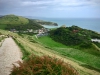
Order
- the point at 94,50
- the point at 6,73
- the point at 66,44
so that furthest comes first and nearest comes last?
the point at 66,44 < the point at 94,50 < the point at 6,73

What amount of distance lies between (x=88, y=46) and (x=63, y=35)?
37484 mm

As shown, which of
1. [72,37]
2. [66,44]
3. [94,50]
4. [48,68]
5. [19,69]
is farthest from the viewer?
[72,37]

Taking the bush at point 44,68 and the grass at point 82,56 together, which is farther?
the grass at point 82,56

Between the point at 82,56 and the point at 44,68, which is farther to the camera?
the point at 82,56

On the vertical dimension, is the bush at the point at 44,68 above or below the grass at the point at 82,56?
above

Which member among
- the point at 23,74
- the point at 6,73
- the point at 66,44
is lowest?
the point at 66,44

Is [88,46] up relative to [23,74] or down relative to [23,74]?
down

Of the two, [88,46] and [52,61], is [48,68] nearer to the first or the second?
[52,61]

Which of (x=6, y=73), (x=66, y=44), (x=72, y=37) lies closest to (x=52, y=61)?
(x=6, y=73)

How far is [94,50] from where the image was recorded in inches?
2061

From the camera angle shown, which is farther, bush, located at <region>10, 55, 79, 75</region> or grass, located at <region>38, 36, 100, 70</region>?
grass, located at <region>38, 36, 100, 70</region>

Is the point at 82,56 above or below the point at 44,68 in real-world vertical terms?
below

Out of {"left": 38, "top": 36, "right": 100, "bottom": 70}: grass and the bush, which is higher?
the bush

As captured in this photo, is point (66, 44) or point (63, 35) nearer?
point (66, 44)
